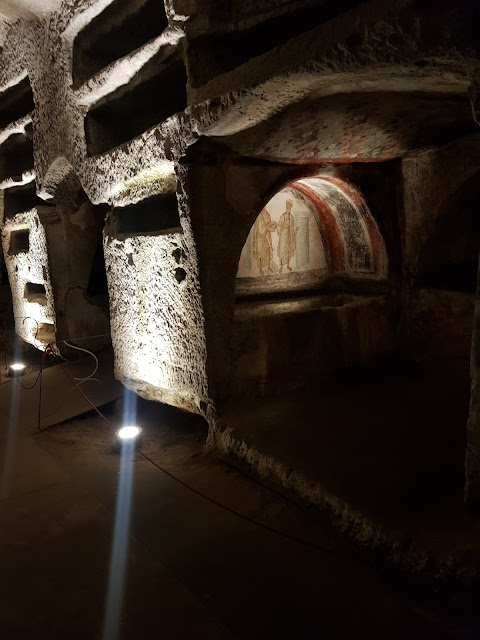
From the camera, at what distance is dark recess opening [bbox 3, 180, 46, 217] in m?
6.66

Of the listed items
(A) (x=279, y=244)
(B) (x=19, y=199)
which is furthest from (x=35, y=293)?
(A) (x=279, y=244)

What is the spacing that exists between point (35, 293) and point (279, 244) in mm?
3794

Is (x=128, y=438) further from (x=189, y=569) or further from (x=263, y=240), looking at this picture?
(x=263, y=240)

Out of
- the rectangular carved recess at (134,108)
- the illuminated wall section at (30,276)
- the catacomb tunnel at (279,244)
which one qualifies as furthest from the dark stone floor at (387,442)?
the illuminated wall section at (30,276)

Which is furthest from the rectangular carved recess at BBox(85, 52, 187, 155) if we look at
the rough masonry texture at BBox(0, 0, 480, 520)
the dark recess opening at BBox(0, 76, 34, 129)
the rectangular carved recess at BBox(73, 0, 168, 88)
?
the dark recess opening at BBox(0, 76, 34, 129)

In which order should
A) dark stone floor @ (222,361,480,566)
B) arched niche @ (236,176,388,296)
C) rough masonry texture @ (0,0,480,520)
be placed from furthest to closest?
arched niche @ (236,176,388,296) → rough masonry texture @ (0,0,480,520) → dark stone floor @ (222,361,480,566)

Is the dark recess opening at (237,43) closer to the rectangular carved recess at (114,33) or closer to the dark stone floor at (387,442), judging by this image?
the rectangular carved recess at (114,33)

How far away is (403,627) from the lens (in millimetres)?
1853

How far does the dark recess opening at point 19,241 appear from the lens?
21.8 feet

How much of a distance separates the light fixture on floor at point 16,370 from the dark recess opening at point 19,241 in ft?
5.30

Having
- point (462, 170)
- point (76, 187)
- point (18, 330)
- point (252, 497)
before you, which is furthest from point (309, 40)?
point (18, 330)

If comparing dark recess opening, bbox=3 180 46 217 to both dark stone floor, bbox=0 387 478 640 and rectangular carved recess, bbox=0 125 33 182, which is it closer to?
rectangular carved recess, bbox=0 125 33 182

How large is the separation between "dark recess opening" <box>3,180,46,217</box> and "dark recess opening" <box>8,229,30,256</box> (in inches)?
11.0

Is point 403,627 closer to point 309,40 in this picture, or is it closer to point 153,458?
point 153,458
